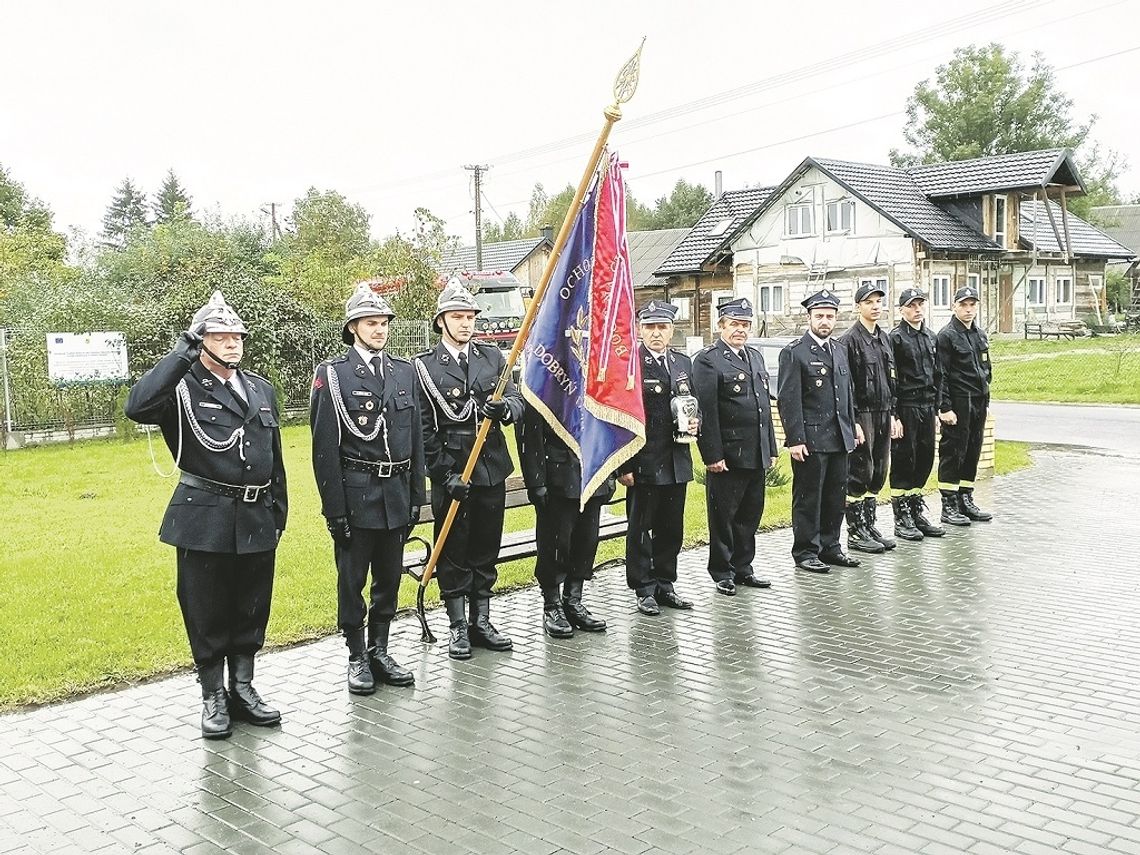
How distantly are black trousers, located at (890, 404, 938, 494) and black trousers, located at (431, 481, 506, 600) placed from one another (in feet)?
14.6

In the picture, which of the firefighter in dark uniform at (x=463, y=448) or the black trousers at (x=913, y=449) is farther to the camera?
the black trousers at (x=913, y=449)

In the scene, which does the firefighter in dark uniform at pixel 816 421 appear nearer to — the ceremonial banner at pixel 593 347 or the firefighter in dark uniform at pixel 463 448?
the ceremonial banner at pixel 593 347

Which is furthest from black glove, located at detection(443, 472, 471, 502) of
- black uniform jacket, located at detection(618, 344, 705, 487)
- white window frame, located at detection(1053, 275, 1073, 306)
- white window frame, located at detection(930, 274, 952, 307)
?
white window frame, located at detection(1053, 275, 1073, 306)

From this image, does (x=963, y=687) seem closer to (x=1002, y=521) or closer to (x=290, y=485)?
(x=1002, y=521)

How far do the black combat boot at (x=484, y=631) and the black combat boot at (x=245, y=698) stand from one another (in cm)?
151

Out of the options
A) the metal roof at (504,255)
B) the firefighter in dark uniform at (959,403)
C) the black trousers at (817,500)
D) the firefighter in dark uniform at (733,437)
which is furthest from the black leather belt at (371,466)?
the metal roof at (504,255)

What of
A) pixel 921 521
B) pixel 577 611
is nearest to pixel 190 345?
pixel 577 611

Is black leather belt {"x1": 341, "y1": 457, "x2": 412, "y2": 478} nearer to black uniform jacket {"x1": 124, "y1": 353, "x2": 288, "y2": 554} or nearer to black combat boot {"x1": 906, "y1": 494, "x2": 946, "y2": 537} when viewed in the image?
black uniform jacket {"x1": 124, "y1": 353, "x2": 288, "y2": 554}

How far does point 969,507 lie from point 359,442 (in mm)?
6708

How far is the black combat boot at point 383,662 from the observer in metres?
6.02

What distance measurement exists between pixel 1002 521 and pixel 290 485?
25.0 feet

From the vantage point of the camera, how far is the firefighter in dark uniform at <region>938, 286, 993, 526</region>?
10133 mm

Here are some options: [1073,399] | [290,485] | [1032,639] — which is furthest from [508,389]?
[1073,399]

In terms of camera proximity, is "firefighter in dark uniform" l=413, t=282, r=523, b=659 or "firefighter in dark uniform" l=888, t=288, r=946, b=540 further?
"firefighter in dark uniform" l=888, t=288, r=946, b=540
